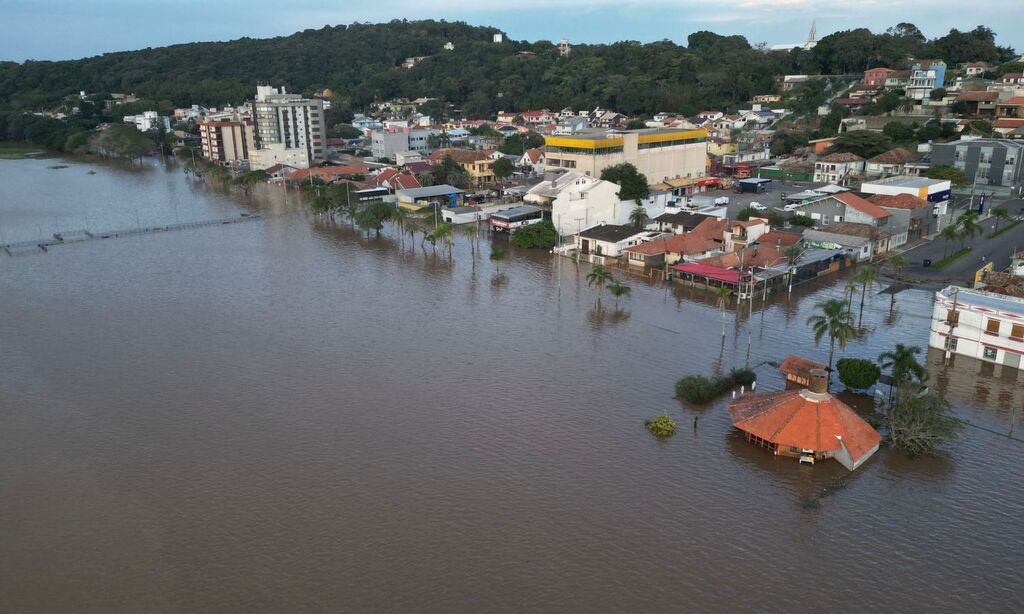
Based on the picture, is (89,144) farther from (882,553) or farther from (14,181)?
(882,553)

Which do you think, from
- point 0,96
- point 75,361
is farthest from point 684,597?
point 0,96

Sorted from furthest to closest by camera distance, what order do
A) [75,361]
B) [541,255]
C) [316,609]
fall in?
[541,255], [75,361], [316,609]

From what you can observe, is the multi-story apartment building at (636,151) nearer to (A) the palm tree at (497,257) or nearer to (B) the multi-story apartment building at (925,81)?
(A) the palm tree at (497,257)

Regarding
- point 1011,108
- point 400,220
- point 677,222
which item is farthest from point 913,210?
point 1011,108

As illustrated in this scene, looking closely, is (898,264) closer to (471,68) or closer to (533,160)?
(533,160)

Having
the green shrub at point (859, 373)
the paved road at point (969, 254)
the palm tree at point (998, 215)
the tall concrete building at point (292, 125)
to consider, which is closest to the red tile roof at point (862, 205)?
the paved road at point (969, 254)
